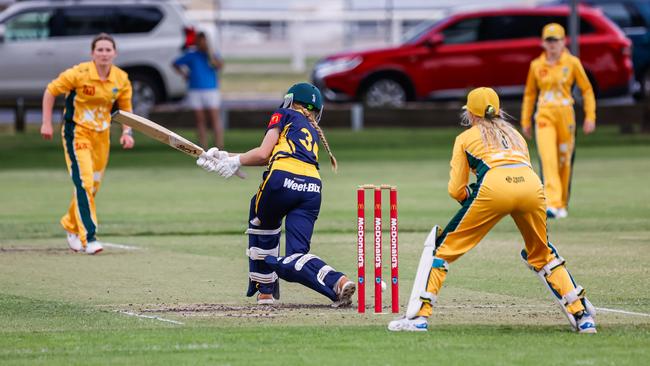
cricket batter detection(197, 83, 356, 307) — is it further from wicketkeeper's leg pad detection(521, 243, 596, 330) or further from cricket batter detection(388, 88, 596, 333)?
wicketkeeper's leg pad detection(521, 243, 596, 330)

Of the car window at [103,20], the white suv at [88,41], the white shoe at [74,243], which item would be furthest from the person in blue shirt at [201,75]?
the white shoe at [74,243]

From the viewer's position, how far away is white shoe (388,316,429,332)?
27.7 ft

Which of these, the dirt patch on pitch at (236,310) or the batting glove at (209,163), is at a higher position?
the batting glove at (209,163)

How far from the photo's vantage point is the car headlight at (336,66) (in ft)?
89.8

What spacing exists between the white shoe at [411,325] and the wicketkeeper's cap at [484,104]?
1363 millimetres

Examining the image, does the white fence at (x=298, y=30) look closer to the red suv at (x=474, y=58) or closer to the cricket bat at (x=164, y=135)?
the red suv at (x=474, y=58)

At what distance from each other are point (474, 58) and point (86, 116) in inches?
594

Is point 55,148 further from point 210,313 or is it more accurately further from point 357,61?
point 210,313

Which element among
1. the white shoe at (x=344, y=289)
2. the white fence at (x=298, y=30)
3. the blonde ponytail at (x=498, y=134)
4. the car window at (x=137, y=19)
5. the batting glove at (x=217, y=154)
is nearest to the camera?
the blonde ponytail at (x=498, y=134)

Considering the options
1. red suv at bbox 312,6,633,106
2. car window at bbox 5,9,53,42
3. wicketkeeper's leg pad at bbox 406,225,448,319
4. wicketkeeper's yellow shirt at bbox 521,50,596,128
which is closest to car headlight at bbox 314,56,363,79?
red suv at bbox 312,6,633,106

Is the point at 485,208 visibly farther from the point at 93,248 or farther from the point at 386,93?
the point at 386,93

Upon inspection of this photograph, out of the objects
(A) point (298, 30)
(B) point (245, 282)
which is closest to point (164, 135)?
(B) point (245, 282)

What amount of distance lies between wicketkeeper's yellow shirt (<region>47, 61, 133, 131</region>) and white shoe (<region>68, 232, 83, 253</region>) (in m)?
1.11

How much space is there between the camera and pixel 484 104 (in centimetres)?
858
